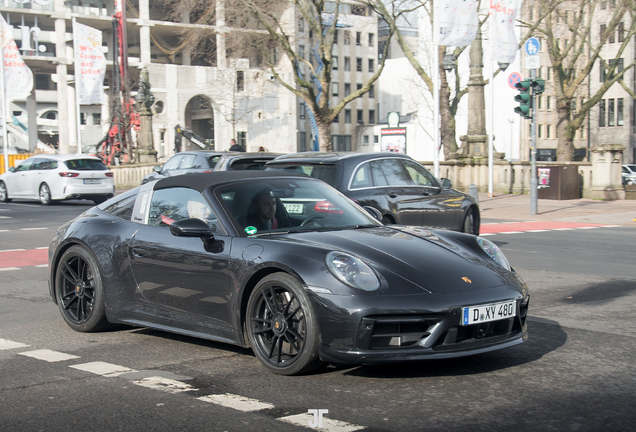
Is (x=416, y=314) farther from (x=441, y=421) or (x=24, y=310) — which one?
(x=24, y=310)

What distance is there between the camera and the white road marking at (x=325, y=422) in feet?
13.2

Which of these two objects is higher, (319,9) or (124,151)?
(319,9)

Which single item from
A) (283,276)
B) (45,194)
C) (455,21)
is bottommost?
(45,194)

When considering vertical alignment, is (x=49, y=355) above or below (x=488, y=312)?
below

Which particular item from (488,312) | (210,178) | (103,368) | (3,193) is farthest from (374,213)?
(3,193)

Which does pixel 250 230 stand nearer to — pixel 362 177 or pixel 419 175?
pixel 362 177

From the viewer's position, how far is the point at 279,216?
19.7ft

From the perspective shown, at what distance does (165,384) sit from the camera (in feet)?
16.4

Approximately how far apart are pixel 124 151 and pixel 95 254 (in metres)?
49.6

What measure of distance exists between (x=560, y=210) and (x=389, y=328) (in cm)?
2046

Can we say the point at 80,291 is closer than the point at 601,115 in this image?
Yes

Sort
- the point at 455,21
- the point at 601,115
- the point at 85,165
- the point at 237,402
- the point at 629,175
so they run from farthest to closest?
the point at 601,115 → the point at 629,175 → the point at 85,165 → the point at 455,21 → the point at 237,402

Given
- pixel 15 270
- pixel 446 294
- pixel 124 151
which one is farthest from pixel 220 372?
pixel 124 151

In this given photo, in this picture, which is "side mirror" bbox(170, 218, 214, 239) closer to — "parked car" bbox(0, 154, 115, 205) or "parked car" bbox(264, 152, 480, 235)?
"parked car" bbox(264, 152, 480, 235)
